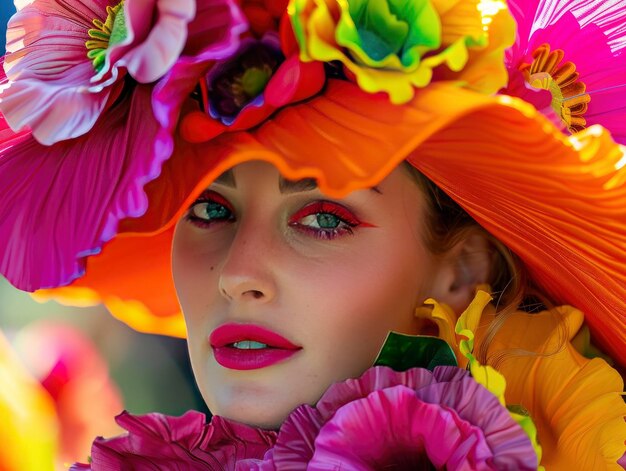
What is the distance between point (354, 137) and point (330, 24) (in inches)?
4.0

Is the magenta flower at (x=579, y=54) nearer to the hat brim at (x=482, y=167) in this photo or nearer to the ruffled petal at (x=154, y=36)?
the hat brim at (x=482, y=167)

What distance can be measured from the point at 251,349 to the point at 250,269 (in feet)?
0.30

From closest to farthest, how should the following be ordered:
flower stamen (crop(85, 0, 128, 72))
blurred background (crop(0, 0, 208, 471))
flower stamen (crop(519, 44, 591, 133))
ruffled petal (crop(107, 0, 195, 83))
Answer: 1. ruffled petal (crop(107, 0, 195, 83))
2. flower stamen (crop(85, 0, 128, 72))
3. flower stamen (crop(519, 44, 591, 133))
4. blurred background (crop(0, 0, 208, 471))

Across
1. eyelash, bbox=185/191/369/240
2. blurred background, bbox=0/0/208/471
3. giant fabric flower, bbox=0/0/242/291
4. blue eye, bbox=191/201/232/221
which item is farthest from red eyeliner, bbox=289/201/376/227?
blurred background, bbox=0/0/208/471

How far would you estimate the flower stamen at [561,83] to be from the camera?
1.06 meters

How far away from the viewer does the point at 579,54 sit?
1.13m

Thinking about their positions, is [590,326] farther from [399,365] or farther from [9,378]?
[9,378]

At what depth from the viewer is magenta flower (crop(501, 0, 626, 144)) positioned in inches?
43.0

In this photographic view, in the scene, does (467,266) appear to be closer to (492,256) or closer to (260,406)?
(492,256)

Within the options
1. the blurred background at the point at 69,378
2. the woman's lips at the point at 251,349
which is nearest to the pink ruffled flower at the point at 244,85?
the woman's lips at the point at 251,349

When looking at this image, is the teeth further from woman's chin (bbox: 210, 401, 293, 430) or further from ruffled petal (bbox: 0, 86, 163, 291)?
ruffled petal (bbox: 0, 86, 163, 291)

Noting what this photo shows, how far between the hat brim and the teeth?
0.17 meters

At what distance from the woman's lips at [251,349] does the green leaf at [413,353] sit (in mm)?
101

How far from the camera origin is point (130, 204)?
86cm
